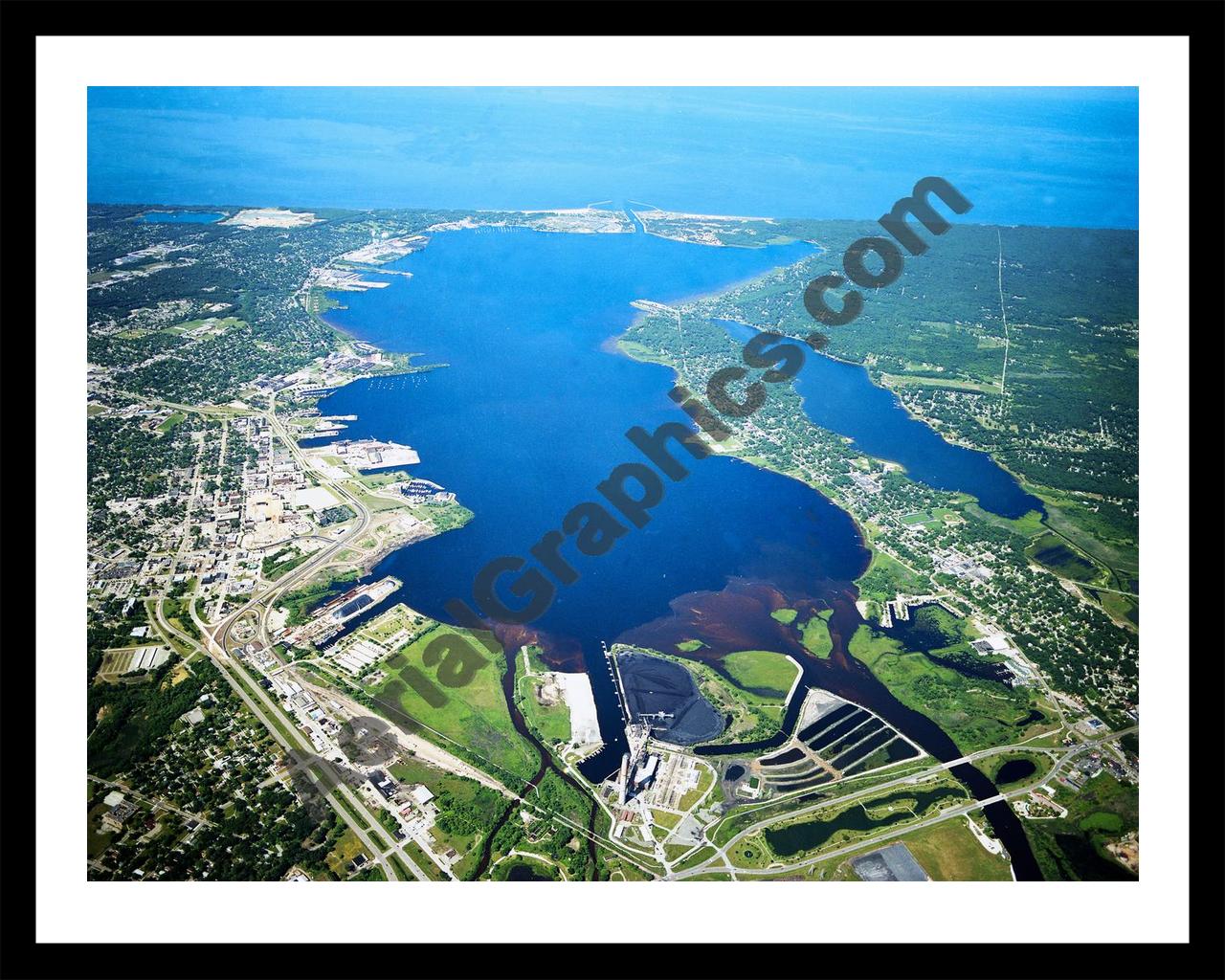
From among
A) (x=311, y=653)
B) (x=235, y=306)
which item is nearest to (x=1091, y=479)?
(x=311, y=653)

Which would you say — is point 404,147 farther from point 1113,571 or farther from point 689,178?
point 1113,571

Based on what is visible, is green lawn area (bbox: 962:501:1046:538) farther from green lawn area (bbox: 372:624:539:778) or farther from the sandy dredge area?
the sandy dredge area

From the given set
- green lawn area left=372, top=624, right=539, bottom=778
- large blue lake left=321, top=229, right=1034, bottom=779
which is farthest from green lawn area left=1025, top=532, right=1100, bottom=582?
green lawn area left=372, top=624, right=539, bottom=778

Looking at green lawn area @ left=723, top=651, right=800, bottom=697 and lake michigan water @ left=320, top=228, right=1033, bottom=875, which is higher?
lake michigan water @ left=320, top=228, right=1033, bottom=875

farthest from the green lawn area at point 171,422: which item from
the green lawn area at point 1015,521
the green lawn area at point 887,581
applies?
the green lawn area at point 1015,521

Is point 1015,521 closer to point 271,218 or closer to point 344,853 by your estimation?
point 344,853

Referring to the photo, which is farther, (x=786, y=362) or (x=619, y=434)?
(x=786, y=362)
